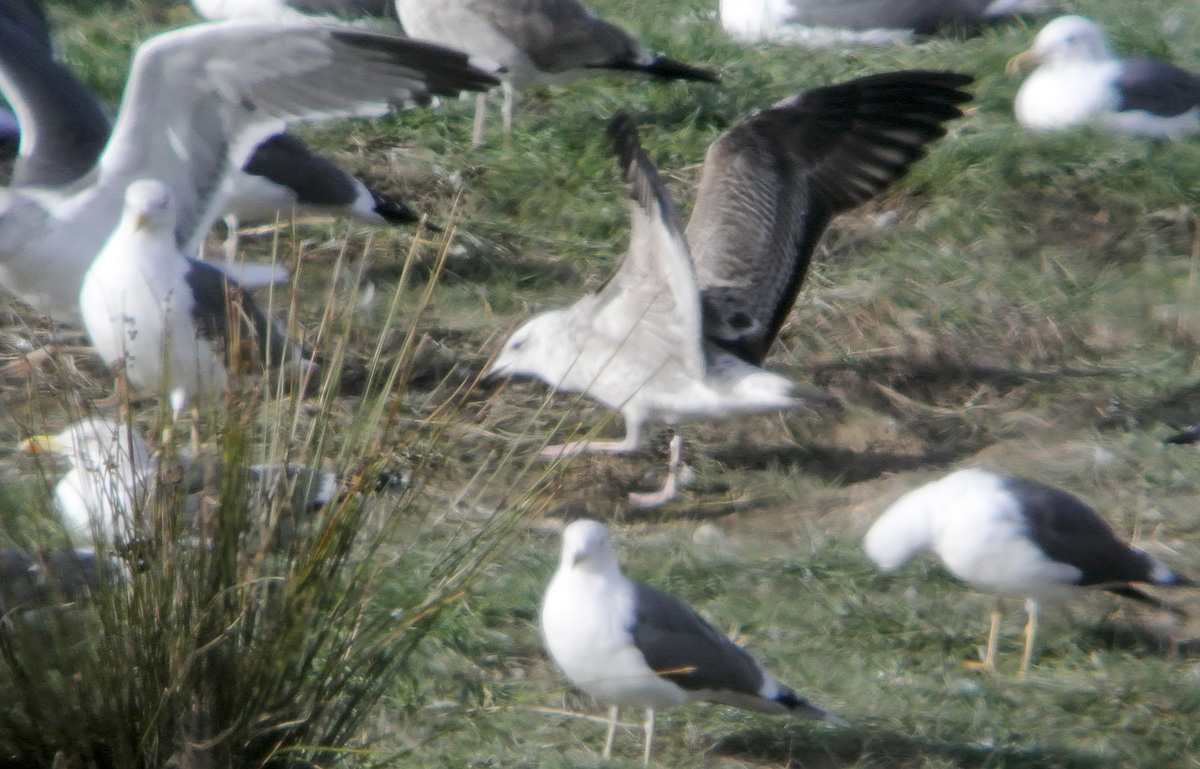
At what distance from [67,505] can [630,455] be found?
2043 millimetres

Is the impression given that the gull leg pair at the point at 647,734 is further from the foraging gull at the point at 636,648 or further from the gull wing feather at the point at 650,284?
the gull wing feather at the point at 650,284

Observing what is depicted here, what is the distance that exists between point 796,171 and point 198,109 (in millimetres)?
2192

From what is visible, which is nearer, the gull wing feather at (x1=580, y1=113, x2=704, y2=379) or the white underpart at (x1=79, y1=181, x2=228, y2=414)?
the gull wing feather at (x1=580, y1=113, x2=704, y2=379)

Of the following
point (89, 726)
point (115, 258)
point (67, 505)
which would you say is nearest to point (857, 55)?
point (115, 258)

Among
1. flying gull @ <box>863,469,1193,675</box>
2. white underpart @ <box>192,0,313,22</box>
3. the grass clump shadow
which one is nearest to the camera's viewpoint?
the grass clump shadow

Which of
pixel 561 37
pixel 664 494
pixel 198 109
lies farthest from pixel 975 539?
pixel 561 37

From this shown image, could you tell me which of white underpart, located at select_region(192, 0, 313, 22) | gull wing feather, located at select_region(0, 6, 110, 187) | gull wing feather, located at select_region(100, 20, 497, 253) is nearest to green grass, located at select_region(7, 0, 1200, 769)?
white underpart, located at select_region(192, 0, 313, 22)

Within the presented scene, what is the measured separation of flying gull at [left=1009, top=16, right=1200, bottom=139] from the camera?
646 centimetres

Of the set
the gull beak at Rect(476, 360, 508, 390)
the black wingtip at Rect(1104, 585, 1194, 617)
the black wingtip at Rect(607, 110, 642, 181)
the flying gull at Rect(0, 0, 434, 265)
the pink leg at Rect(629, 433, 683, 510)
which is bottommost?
the pink leg at Rect(629, 433, 683, 510)

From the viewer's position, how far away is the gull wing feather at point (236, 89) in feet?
15.8

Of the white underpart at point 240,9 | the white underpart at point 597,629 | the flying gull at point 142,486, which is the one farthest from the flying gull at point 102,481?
the white underpart at point 240,9

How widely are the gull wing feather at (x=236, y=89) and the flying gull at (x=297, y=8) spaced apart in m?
2.95

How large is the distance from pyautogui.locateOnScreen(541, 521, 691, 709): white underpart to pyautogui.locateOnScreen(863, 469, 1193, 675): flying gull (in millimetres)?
959

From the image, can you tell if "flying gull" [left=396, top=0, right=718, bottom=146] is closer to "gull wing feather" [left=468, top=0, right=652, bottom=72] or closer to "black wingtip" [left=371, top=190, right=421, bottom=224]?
"gull wing feather" [left=468, top=0, right=652, bottom=72]
